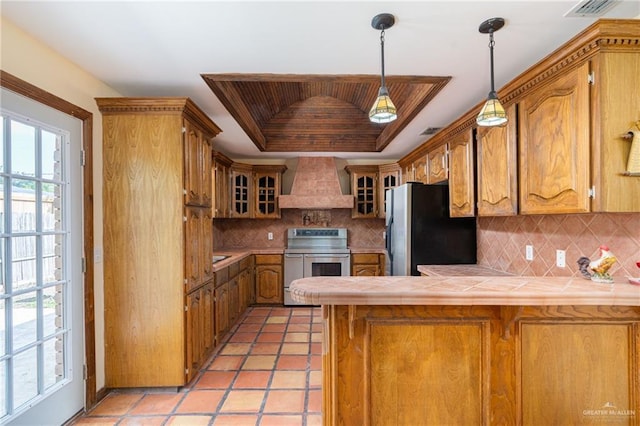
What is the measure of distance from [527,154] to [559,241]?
70 centimetres

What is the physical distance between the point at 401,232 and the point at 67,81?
2979 millimetres

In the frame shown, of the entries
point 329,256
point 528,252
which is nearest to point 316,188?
point 329,256

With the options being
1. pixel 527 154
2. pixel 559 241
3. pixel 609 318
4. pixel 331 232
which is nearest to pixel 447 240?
pixel 559 241

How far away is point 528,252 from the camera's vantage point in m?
2.44

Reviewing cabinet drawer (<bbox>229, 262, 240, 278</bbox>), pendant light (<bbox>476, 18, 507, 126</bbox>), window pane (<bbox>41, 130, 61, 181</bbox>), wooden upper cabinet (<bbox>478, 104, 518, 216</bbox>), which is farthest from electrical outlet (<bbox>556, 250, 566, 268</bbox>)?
window pane (<bbox>41, 130, 61, 181</bbox>)

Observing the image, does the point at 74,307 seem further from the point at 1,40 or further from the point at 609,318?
the point at 609,318

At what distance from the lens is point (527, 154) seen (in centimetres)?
196

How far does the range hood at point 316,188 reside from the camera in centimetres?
471

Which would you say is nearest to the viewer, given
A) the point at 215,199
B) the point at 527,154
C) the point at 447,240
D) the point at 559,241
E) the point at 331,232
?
the point at 527,154

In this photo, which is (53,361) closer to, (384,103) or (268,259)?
(384,103)

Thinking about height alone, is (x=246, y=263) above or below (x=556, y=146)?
below

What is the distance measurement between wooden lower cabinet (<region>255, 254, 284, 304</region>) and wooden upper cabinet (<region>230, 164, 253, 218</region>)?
2.47ft

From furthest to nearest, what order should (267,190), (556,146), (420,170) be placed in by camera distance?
1. (267,190)
2. (420,170)
3. (556,146)

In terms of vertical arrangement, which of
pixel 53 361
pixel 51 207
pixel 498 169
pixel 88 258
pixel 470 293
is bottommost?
pixel 53 361
